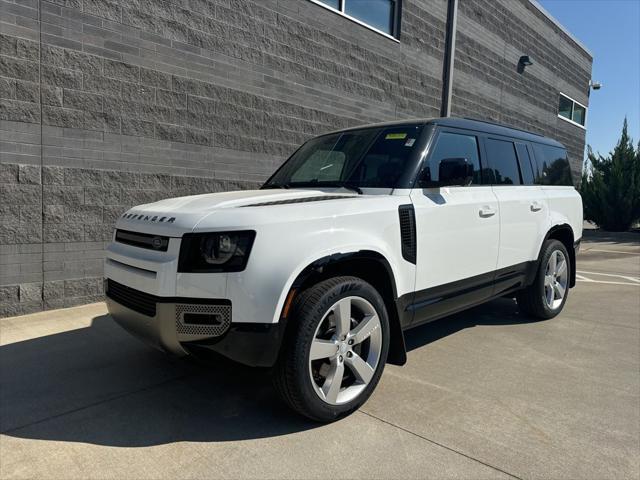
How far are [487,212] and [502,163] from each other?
75 cm

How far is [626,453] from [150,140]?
5552 mm

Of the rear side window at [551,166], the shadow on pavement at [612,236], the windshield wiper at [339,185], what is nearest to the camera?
the windshield wiper at [339,185]

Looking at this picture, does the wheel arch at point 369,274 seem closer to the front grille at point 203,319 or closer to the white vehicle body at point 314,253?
the white vehicle body at point 314,253

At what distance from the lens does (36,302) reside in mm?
5176

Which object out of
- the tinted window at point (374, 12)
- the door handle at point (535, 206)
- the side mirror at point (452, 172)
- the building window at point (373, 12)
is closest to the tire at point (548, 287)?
the door handle at point (535, 206)

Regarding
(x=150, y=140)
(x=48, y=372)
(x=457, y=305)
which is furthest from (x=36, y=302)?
(x=457, y=305)

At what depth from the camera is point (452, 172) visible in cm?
356

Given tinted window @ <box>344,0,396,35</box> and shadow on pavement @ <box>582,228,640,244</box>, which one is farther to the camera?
shadow on pavement @ <box>582,228,640,244</box>

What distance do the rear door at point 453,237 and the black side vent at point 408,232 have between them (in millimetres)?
47

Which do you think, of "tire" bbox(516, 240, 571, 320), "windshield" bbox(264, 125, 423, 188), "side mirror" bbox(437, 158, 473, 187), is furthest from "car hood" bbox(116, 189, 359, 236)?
"tire" bbox(516, 240, 571, 320)

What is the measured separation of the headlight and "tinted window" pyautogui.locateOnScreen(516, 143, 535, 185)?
3369mm

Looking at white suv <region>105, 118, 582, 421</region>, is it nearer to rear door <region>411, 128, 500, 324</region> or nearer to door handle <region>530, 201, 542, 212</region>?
rear door <region>411, 128, 500, 324</region>

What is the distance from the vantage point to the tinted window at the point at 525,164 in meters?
4.88

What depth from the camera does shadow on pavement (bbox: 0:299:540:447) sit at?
109 inches
